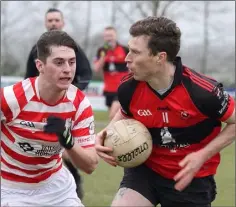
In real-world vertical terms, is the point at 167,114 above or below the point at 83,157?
above

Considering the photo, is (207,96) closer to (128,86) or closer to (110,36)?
(128,86)

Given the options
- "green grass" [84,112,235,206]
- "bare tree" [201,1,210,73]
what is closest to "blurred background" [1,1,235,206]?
"bare tree" [201,1,210,73]

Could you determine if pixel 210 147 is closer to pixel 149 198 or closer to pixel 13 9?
pixel 149 198

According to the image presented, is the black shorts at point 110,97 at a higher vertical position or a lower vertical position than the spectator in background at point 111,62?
lower

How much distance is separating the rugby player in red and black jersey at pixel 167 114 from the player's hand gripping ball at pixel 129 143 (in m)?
0.06

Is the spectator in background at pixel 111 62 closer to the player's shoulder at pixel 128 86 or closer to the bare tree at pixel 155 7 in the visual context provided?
the player's shoulder at pixel 128 86

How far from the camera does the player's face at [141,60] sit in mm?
4410

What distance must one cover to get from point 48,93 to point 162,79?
2.79 feet

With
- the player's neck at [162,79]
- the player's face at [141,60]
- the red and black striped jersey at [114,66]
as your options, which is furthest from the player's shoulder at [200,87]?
the red and black striped jersey at [114,66]

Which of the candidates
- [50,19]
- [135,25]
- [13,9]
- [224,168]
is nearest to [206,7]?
[13,9]

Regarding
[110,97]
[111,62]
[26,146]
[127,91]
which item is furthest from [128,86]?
[110,97]

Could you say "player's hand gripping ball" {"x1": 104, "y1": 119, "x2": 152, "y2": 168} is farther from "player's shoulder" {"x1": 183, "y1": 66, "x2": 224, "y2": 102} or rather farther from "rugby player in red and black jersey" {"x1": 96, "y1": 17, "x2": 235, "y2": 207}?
"player's shoulder" {"x1": 183, "y1": 66, "x2": 224, "y2": 102}

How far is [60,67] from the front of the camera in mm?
4410

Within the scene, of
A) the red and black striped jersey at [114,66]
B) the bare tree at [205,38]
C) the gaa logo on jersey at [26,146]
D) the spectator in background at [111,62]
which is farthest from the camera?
the bare tree at [205,38]
